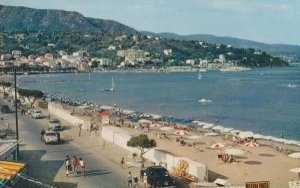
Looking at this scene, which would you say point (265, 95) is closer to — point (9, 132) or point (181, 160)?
point (9, 132)

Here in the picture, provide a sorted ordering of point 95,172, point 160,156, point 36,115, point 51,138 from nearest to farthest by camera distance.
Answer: point 95,172 < point 160,156 < point 51,138 < point 36,115

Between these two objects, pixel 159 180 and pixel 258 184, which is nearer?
pixel 258 184

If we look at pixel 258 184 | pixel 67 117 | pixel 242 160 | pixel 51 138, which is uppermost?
pixel 258 184

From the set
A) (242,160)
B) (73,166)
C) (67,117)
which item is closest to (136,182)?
(73,166)

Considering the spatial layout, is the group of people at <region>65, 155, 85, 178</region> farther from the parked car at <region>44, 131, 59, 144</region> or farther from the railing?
the railing

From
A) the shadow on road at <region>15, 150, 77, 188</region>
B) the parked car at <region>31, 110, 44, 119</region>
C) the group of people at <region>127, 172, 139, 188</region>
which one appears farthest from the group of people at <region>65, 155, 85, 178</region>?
the parked car at <region>31, 110, 44, 119</region>

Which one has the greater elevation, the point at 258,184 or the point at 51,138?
the point at 258,184

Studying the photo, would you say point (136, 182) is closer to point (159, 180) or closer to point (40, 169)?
point (159, 180)

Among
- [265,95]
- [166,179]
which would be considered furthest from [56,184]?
[265,95]
